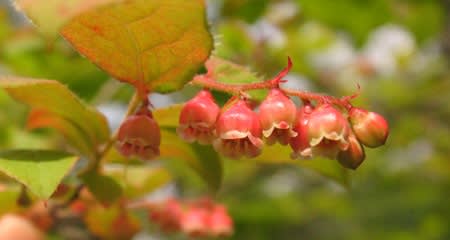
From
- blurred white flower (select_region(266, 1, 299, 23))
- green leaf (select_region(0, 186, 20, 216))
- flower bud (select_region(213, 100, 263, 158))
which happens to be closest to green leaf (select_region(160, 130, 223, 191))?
flower bud (select_region(213, 100, 263, 158))

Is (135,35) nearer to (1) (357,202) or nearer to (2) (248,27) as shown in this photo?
(2) (248,27)

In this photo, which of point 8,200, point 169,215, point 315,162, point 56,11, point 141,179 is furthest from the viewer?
point 169,215

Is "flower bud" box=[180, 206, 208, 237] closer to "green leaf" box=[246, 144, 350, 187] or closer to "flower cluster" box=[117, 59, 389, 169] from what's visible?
"green leaf" box=[246, 144, 350, 187]

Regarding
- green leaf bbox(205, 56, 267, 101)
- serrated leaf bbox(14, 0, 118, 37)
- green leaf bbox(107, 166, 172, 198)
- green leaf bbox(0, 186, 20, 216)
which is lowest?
green leaf bbox(107, 166, 172, 198)

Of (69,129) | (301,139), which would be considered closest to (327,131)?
(301,139)

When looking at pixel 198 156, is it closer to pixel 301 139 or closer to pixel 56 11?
pixel 301 139

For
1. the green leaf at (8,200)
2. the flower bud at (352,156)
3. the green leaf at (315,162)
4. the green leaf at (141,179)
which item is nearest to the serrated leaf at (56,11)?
the flower bud at (352,156)

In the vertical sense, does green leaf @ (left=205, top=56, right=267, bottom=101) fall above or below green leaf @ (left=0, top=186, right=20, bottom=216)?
above
